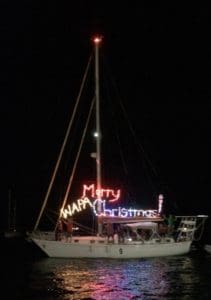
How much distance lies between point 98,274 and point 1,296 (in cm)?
1139

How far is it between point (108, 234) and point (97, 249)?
2.32 meters

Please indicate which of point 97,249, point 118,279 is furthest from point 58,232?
point 118,279

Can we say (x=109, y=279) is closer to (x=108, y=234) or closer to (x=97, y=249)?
(x=97, y=249)

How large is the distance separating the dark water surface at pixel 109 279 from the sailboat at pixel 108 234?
0.98 m

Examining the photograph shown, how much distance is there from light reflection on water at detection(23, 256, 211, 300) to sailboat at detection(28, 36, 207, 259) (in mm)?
1062

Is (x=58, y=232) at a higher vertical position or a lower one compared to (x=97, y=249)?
higher

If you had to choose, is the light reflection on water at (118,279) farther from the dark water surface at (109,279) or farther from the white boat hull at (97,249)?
the white boat hull at (97,249)

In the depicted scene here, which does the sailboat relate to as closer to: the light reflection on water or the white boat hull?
the white boat hull

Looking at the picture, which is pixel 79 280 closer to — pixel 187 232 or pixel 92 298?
pixel 92 298

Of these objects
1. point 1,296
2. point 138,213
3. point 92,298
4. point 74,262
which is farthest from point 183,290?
point 138,213

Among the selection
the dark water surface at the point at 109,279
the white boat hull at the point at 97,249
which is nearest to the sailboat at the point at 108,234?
the white boat hull at the point at 97,249

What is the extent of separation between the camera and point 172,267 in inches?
2473

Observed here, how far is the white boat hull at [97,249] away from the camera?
67250mm

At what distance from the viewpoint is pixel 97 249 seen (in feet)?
221
